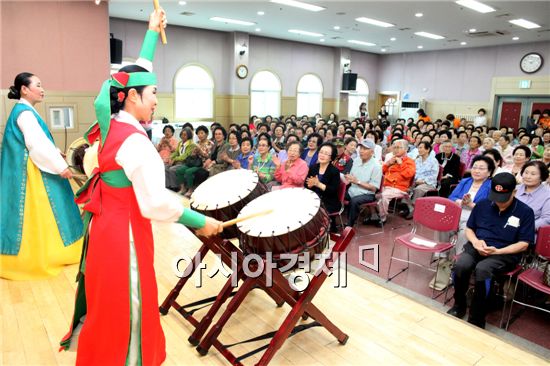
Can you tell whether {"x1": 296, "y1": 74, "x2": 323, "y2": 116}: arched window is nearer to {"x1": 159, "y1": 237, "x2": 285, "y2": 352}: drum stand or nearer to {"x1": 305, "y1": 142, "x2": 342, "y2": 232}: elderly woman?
{"x1": 305, "y1": 142, "x2": 342, "y2": 232}: elderly woman

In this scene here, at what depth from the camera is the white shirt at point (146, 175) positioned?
1581 millimetres

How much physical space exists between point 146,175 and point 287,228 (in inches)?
30.8

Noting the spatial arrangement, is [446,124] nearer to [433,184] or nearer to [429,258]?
[433,184]

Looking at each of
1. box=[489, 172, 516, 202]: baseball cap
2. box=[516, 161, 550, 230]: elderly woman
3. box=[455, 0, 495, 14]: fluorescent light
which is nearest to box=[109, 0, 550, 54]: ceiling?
box=[455, 0, 495, 14]: fluorescent light

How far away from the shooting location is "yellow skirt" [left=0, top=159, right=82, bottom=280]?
3160mm

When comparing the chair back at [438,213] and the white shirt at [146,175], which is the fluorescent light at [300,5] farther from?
the white shirt at [146,175]

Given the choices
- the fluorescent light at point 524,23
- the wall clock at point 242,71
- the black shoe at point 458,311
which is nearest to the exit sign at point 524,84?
the fluorescent light at point 524,23

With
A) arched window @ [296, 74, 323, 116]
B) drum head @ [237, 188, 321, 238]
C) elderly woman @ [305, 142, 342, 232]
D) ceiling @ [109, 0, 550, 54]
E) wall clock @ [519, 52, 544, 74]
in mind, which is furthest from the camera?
arched window @ [296, 74, 323, 116]

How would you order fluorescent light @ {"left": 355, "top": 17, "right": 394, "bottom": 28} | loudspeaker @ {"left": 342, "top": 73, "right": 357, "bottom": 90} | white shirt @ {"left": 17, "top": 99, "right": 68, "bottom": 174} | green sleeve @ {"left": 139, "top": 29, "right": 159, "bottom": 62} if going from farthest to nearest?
loudspeaker @ {"left": 342, "top": 73, "right": 357, "bottom": 90} < fluorescent light @ {"left": 355, "top": 17, "right": 394, "bottom": 28} < white shirt @ {"left": 17, "top": 99, "right": 68, "bottom": 174} < green sleeve @ {"left": 139, "top": 29, "right": 159, "bottom": 62}

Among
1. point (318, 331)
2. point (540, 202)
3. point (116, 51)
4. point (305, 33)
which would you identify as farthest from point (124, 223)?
point (305, 33)

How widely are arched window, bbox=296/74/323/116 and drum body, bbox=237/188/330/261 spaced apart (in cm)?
1293

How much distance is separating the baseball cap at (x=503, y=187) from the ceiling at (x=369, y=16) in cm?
634

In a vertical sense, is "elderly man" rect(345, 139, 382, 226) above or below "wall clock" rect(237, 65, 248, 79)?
below

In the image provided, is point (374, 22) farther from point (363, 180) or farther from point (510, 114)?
point (363, 180)
